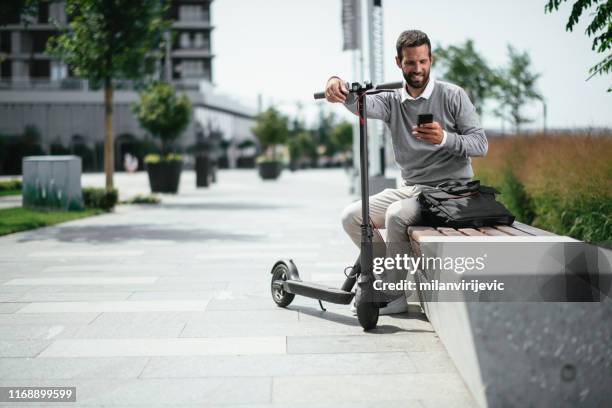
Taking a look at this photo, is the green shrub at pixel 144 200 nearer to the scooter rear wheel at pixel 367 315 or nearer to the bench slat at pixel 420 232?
the scooter rear wheel at pixel 367 315

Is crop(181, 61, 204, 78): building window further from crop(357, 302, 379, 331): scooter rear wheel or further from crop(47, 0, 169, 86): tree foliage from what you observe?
crop(357, 302, 379, 331): scooter rear wheel

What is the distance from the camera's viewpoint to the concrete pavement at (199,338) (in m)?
3.36

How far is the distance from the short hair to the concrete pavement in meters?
1.74

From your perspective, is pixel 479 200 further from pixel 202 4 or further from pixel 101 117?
pixel 202 4

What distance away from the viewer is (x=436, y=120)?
4508 mm

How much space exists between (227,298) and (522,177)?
526 centimetres

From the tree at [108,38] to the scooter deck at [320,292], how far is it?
469 inches

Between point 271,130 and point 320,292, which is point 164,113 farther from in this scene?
point 320,292

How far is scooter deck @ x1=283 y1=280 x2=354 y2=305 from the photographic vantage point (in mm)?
4637

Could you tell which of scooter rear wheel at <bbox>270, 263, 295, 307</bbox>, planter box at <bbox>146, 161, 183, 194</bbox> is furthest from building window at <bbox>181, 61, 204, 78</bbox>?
scooter rear wheel at <bbox>270, 263, 295, 307</bbox>

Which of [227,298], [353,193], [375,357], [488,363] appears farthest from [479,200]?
[353,193]

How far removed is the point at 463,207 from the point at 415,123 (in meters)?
0.69

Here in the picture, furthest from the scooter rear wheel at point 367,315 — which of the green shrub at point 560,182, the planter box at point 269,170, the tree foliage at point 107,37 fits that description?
the planter box at point 269,170

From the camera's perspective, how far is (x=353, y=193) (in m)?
22.7
